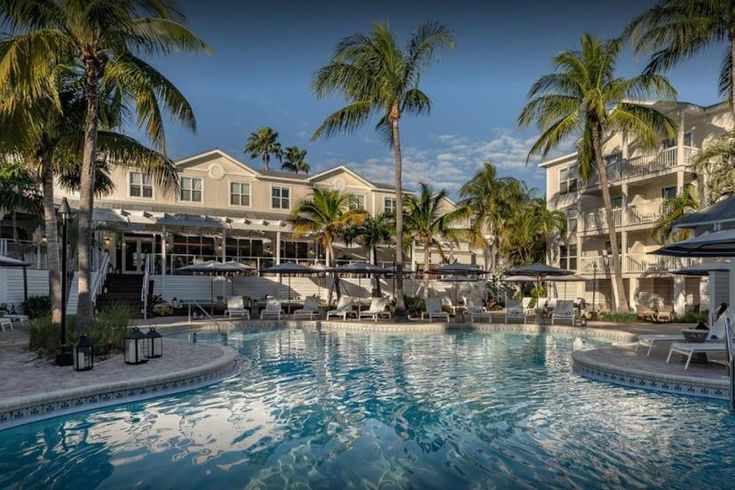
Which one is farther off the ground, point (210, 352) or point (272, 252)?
point (272, 252)

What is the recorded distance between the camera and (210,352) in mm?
11898

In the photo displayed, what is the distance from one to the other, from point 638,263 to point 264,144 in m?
40.2

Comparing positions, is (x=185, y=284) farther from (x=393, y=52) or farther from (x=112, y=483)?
(x=112, y=483)

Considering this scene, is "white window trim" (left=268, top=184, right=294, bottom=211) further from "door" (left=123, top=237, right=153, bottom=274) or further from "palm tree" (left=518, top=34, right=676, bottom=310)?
"palm tree" (left=518, top=34, right=676, bottom=310)

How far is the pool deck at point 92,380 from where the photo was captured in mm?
7469

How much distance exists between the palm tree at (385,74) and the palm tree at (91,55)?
9763 mm

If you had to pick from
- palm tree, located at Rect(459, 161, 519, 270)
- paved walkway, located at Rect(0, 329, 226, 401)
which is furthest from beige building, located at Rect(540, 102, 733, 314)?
paved walkway, located at Rect(0, 329, 226, 401)

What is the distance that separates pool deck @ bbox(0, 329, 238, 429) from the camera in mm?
7469

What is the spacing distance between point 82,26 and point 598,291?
91.2 ft

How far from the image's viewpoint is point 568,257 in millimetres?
32062

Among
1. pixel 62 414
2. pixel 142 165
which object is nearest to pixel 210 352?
pixel 62 414

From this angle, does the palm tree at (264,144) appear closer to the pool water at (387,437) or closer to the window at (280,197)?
the window at (280,197)

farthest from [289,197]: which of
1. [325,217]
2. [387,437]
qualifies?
[387,437]

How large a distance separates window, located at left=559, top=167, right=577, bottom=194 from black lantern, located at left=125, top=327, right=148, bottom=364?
28.1 m
